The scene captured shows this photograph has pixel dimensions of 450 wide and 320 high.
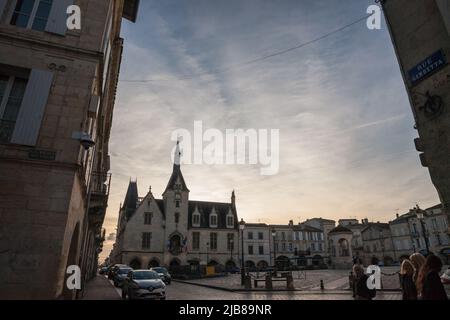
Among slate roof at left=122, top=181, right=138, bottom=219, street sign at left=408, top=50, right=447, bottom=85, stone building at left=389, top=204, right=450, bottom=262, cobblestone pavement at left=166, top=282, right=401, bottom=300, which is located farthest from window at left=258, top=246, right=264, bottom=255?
street sign at left=408, top=50, right=447, bottom=85

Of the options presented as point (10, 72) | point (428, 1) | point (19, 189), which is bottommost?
point (19, 189)

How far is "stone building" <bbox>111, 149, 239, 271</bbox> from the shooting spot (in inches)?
1860

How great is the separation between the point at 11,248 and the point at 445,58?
41.4 ft

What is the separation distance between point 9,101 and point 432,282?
452 inches

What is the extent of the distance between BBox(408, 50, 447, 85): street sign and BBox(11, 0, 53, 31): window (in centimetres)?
1205

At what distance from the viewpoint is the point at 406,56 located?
8.91m

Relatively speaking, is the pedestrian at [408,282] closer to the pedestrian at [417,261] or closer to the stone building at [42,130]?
the pedestrian at [417,261]

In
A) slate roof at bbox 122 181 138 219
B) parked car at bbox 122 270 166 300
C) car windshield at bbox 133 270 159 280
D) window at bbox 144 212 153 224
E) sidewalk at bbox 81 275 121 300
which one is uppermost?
slate roof at bbox 122 181 138 219

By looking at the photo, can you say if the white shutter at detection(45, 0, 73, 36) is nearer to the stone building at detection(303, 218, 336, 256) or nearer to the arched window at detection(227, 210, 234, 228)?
the arched window at detection(227, 210, 234, 228)
